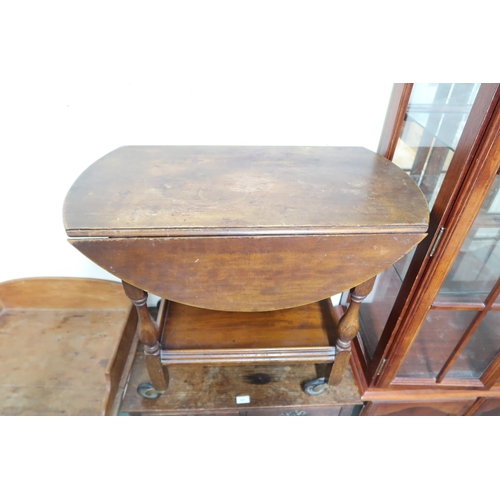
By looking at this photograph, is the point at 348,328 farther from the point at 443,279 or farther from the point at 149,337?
the point at 149,337

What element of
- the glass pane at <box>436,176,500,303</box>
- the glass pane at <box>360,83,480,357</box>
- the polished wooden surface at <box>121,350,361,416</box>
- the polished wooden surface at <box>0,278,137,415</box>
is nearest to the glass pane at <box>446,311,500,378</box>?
the glass pane at <box>436,176,500,303</box>

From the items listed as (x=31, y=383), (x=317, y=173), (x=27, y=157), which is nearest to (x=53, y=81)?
(x=27, y=157)

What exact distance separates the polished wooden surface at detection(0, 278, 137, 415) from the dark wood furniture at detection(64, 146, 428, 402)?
43 cm

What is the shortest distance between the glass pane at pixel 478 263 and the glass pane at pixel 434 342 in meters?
0.08

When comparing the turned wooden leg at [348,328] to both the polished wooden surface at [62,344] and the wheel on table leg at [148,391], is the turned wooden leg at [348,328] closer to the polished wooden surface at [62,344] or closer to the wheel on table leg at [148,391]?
the wheel on table leg at [148,391]

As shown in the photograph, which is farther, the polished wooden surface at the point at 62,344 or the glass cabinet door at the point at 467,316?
the polished wooden surface at the point at 62,344

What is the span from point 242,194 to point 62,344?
3.73ft

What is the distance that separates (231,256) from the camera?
824mm

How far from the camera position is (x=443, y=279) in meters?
0.98

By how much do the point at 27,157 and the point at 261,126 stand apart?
85 cm

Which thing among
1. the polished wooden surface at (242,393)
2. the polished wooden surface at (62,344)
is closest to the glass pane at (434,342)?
the polished wooden surface at (242,393)

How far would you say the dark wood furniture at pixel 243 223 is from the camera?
0.79 meters

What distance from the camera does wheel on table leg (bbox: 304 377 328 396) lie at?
4.26ft

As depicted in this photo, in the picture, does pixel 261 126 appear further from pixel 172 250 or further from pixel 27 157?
pixel 27 157
